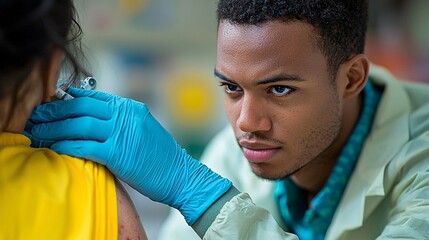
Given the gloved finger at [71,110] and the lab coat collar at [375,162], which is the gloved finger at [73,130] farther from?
the lab coat collar at [375,162]

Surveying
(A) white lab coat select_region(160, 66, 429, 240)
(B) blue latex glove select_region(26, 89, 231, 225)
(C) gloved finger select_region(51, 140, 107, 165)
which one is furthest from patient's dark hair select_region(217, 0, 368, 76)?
(C) gloved finger select_region(51, 140, 107, 165)

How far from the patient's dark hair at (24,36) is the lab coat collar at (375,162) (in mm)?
812

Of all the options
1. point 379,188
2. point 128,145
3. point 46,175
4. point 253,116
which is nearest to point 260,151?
point 253,116

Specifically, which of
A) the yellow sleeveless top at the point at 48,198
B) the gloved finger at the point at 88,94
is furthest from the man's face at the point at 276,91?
the yellow sleeveless top at the point at 48,198

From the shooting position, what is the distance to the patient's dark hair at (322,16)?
1.25 m

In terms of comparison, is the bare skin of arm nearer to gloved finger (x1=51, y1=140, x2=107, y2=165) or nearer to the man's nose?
gloved finger (x1=51, y1=140, x2=107, y2=165)

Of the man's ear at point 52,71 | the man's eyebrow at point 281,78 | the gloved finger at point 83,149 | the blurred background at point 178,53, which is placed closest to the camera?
the man's ear at point 52,71

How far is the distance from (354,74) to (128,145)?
2.01ft

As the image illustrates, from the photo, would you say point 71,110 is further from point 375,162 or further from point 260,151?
point 375,162

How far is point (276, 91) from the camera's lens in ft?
4.20

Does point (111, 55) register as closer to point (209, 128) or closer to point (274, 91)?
point (209, 128)

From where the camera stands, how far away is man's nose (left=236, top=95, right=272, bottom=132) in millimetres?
1257

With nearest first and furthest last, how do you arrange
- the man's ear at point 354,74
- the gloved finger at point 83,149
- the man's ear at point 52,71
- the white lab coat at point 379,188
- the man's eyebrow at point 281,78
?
the man's ear at point 52,71
the gloved finger at point 83,149
the white lab coat at point 379,188
the man's eyebrow at point 281,78
the man's ear at point 354,74

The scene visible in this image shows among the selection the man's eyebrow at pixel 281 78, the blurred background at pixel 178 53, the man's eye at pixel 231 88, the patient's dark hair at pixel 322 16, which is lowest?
the blurred background at pixel 178 53
